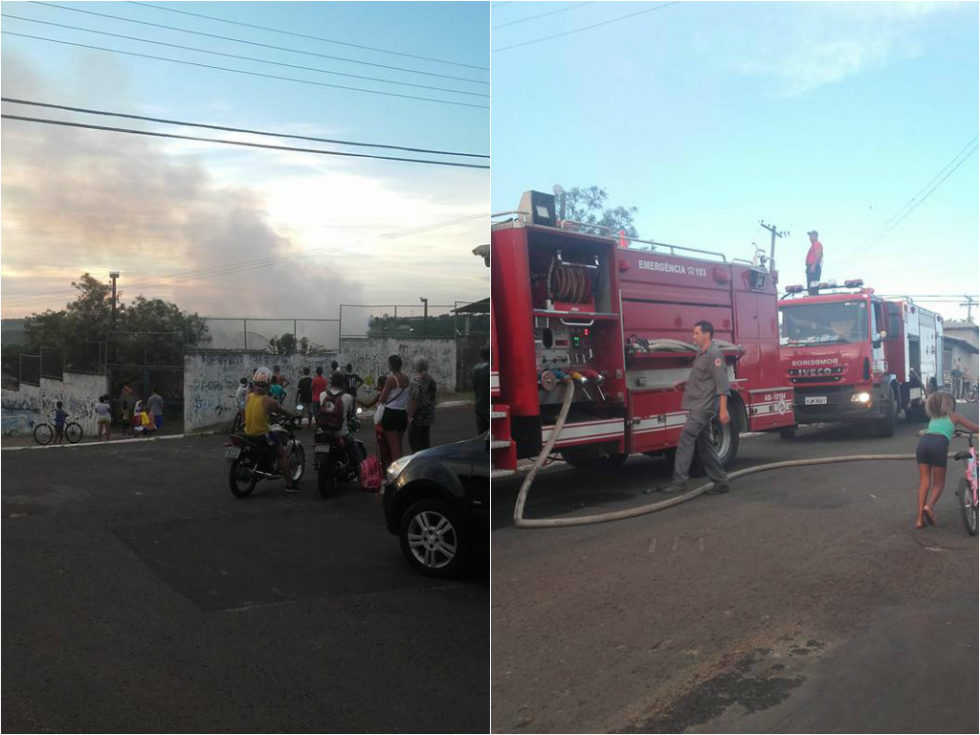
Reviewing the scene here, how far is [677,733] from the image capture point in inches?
63.2

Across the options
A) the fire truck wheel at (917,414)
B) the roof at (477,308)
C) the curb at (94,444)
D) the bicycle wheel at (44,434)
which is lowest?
the curb at (94,444)

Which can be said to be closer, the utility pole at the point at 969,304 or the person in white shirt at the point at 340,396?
the utility pole at the point at 969,304

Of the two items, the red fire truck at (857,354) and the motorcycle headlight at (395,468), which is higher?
the red fire truck at (857,354)

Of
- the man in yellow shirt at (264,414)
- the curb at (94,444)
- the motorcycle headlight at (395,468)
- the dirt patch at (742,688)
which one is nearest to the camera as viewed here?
the dirt patch at (742,688)

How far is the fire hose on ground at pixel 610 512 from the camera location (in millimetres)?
1727

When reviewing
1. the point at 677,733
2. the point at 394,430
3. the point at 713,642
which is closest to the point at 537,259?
the point at 713,642

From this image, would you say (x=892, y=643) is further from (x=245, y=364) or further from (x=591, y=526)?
(x=245, y=364)

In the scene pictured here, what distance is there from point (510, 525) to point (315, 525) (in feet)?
8.00

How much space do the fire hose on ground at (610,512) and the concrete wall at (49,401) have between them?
1793 millimetres

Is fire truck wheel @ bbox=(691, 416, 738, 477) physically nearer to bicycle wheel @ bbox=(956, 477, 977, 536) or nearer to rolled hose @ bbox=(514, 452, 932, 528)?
rolled hose @ bbox=(514, 452, 932, 528)

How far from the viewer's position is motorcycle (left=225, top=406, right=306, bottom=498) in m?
4.31

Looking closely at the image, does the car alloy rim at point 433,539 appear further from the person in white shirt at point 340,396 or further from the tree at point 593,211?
the tree at point 593,211

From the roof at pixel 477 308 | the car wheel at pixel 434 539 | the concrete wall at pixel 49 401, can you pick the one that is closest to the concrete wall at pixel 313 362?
the roof at pixel 477 308

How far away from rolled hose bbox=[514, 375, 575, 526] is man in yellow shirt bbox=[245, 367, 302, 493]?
4.62 feet
